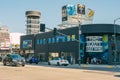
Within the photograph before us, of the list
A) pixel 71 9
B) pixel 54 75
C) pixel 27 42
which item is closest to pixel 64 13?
pixel 71 9

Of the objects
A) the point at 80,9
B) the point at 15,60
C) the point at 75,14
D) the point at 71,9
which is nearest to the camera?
the point at 15,60

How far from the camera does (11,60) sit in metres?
41.3

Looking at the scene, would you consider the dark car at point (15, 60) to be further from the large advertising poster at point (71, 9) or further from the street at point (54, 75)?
the large advertising poster at point (71, 9)

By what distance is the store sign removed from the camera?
6028cm

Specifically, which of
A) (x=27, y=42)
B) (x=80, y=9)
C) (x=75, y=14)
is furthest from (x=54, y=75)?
(x=80, y=9)

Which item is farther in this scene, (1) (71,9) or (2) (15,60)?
(1) (71,9)

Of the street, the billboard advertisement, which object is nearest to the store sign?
the billboard advertisement

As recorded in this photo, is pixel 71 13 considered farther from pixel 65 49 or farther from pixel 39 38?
pixel 65 49

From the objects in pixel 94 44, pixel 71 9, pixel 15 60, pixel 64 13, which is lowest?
pixel 15 60

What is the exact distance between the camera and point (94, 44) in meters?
60.6

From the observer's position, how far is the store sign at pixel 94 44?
60.3m

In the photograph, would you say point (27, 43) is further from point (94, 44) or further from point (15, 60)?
point (15, 60)

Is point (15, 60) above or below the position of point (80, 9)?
below

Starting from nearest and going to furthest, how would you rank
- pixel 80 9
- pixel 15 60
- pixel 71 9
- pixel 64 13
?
1. pixel 15 60
2. pixel 71 9
3. pixel 64 13
4. pixel 80 9
